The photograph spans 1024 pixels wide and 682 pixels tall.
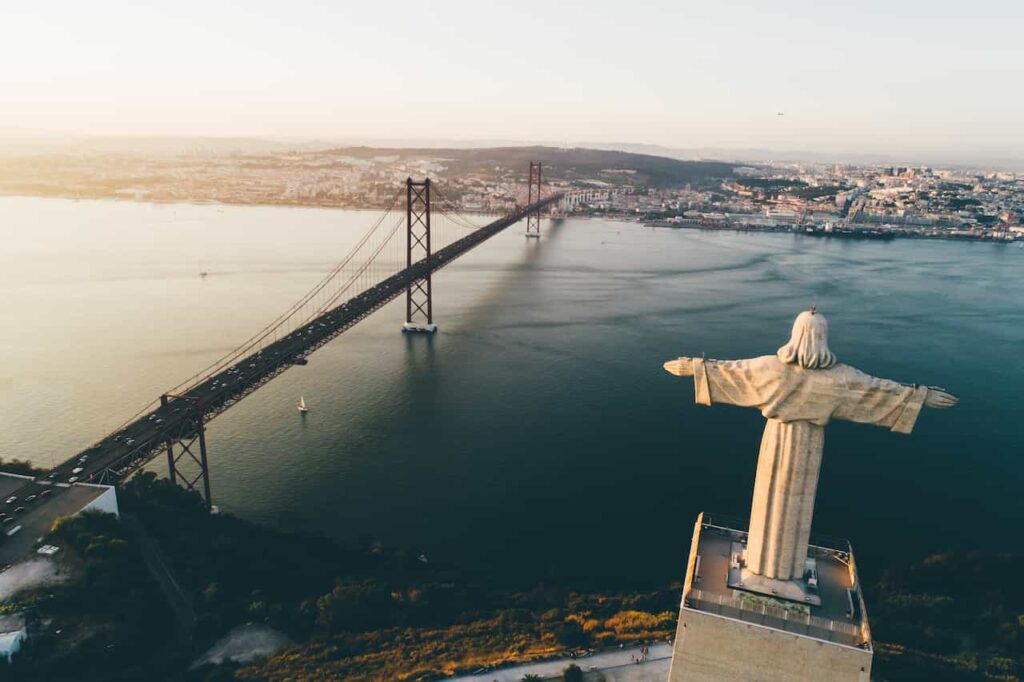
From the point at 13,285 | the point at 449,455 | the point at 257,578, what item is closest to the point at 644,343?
the point at 449,455

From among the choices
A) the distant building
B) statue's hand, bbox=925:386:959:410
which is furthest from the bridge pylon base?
statue's hand, bbox=925:386:959:410

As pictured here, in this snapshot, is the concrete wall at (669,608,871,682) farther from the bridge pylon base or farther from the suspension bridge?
the bridge pylon base

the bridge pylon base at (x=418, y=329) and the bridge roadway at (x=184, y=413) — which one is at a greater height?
the bridge roadway at (x=184, y=413)

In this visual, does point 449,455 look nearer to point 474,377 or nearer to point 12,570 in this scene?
point 474,377

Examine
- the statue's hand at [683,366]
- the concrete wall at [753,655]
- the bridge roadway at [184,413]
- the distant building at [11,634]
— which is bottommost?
the distant building at [11,634]

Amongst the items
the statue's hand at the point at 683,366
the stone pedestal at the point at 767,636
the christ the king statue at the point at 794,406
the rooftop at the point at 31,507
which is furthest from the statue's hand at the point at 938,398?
the rooftop at the point at 31,507

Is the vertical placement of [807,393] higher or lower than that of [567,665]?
higher

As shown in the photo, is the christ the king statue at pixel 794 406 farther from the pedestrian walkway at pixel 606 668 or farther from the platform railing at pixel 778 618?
the pedestrian walkway at pixel 606 668
